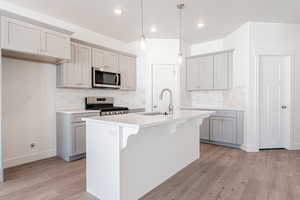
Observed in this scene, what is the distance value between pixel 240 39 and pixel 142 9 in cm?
237

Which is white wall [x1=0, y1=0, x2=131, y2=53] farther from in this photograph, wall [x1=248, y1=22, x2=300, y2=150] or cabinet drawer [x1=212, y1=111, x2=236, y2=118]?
wall [x1=248, y1=22, x2=300, y2=150]

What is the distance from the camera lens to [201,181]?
2.34m

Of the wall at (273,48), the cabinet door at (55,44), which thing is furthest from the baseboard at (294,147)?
the cabinet door at (55,44)

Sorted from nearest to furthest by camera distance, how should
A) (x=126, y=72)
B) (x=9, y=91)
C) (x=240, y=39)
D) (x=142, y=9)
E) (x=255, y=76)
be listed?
(x=9, y=91), (x=142, y=9), (x=255, y=76), (x=240, y=39), (x=126, y=72)

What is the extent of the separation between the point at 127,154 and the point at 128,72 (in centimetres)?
306

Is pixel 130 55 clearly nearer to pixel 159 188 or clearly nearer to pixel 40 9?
pixel 40 9

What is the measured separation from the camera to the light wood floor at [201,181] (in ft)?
6.54

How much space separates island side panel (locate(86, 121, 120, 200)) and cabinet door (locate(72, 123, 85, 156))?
1.25m

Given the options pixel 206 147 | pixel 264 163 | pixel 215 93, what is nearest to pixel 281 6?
pixel 215 93

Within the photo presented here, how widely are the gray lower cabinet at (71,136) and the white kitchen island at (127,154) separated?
48.8 inches

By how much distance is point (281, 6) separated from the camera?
2.96 meters

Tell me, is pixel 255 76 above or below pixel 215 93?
above

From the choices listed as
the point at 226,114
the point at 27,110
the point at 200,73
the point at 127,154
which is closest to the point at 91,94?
the point at 27,110

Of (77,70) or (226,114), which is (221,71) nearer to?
(226,114)
